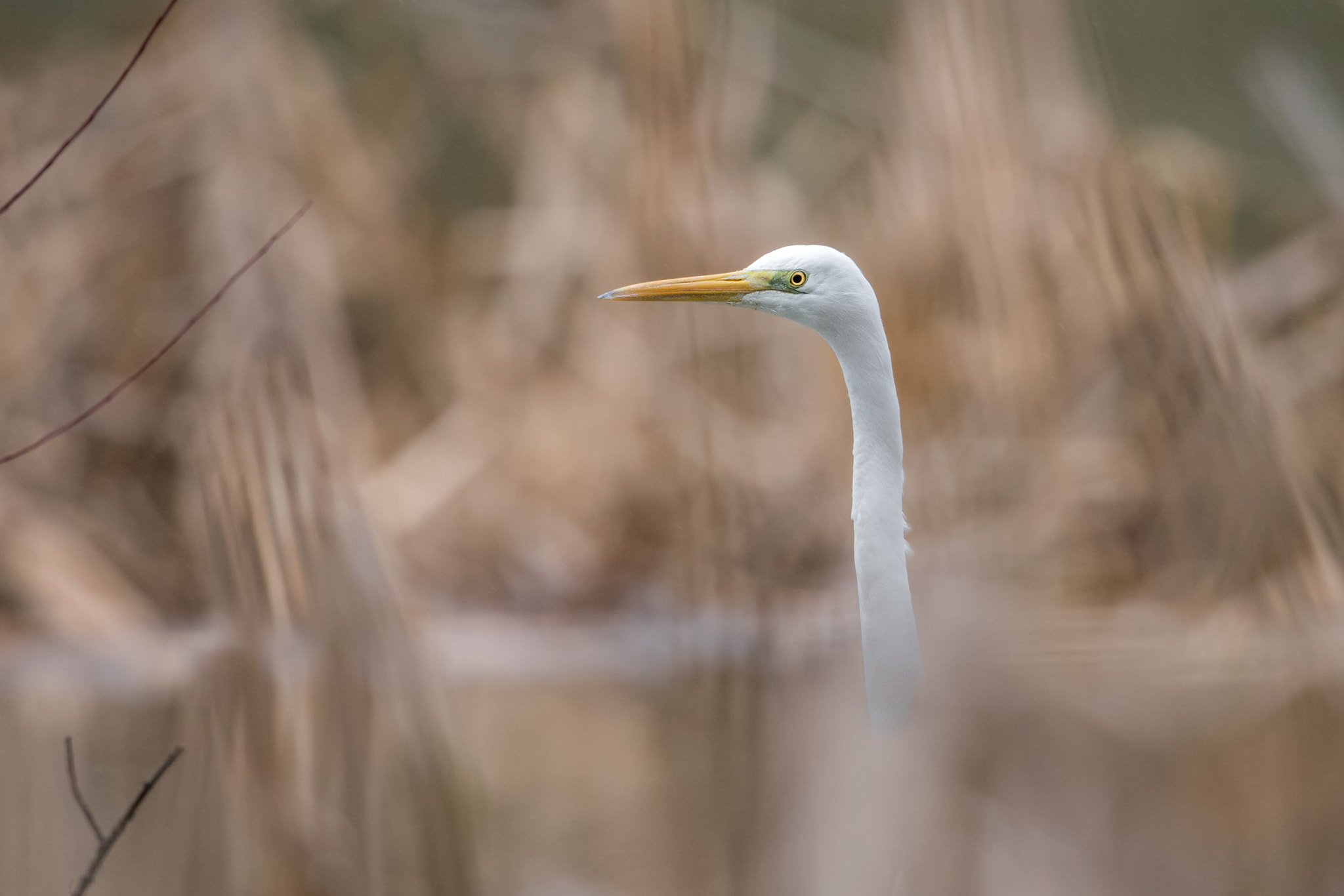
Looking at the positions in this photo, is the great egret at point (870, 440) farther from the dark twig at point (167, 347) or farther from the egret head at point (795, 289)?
the dark twig at point (167, 347)

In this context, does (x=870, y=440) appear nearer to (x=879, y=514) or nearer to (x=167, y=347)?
(x=879, y=514)

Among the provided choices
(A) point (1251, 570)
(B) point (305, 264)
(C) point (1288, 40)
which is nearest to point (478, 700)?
(B) point (305, 264)

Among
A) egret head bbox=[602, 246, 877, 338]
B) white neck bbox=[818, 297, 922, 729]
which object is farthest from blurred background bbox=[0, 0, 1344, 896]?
egret head bbox=[602, 246, 877, 338]

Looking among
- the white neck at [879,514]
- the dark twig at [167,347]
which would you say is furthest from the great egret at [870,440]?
the dark twig at [167,347]

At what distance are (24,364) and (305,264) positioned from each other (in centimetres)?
27

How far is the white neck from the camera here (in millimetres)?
319

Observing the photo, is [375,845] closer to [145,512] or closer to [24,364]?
[145,512]

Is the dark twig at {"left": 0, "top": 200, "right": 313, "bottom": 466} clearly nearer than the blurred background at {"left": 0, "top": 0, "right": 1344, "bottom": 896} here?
Yes

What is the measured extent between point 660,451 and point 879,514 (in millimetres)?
361

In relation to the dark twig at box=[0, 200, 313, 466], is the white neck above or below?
below

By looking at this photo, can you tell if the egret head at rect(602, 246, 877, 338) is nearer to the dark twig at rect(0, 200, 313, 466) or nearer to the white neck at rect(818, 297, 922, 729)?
the white neck at rect(818, 297, 922, 729)

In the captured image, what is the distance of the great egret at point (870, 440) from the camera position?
0.32 meters

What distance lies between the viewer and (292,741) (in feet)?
1.27

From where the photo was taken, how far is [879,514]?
322 mm
